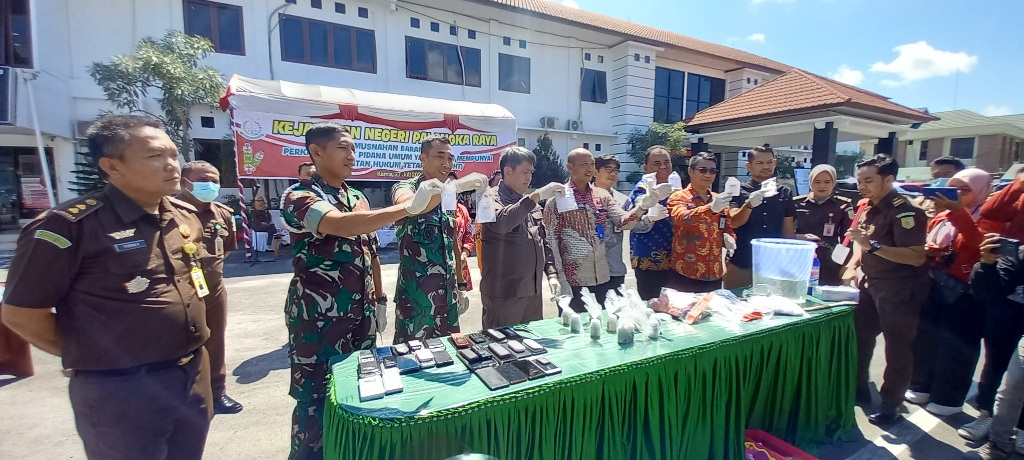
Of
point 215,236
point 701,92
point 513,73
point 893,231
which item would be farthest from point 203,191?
point 701,92

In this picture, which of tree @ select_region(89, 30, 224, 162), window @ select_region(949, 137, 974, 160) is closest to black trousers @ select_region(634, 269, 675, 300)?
tree @ select_region(89, 30, 224, 162)

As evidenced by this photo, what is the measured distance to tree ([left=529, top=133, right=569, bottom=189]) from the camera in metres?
13.1

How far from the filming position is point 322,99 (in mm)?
9195

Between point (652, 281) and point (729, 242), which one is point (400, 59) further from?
point (729, 242)

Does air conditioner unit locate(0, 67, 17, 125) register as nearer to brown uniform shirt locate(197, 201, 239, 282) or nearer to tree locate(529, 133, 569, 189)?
brown uniform shirt locate(197, 201, 239, 282)

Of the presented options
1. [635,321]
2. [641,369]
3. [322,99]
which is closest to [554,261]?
[635,321]

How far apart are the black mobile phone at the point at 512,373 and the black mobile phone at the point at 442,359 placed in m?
0.21

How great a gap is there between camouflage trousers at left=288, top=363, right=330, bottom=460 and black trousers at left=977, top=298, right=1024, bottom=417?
12.3 feet

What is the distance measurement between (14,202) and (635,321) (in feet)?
45.3

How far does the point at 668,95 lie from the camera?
16.5 meters

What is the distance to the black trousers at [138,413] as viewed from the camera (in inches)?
57.9

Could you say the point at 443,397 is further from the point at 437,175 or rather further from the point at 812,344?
the point at 812,344

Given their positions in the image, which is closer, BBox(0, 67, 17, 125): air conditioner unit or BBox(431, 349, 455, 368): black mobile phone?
BBox(431, 349, 455, 368): black mobile phone

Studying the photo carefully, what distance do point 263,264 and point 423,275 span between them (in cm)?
653
